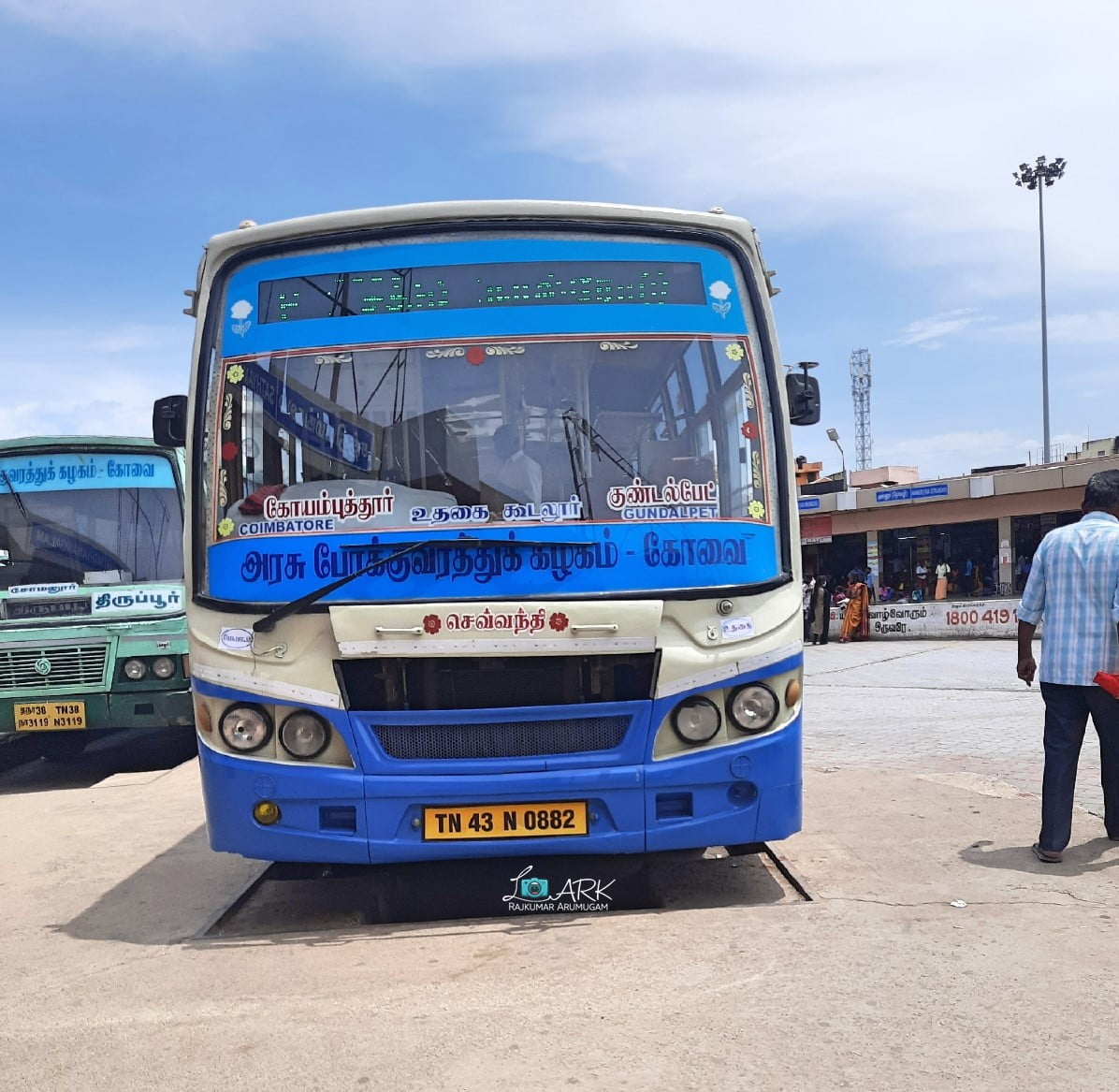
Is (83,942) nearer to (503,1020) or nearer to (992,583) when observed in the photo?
(503,1020)

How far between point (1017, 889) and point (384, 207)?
3.88m

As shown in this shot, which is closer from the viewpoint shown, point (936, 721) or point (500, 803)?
point (500, 803)

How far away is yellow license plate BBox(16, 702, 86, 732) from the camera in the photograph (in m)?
9.32

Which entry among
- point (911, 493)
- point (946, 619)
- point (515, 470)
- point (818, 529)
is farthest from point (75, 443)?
point (818, 529)

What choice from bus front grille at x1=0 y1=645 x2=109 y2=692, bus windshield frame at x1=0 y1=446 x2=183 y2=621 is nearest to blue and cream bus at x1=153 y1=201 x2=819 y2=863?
bus front grille at x1=0 y1=645 x2=109 y2=692

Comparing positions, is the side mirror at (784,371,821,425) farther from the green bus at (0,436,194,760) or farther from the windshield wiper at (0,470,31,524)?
the windshield wiper at (0,470,31,524)

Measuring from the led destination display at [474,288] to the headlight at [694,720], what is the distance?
1661 mm

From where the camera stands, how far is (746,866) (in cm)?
596

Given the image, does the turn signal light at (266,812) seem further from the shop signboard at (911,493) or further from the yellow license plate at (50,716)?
the shop signboard at (911,493)

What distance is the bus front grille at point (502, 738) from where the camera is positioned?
479 centimetres

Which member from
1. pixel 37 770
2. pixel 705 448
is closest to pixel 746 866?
pixel 705 448

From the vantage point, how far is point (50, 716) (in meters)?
9.35

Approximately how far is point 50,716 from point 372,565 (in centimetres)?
568

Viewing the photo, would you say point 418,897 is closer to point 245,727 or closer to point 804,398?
point 245,727
